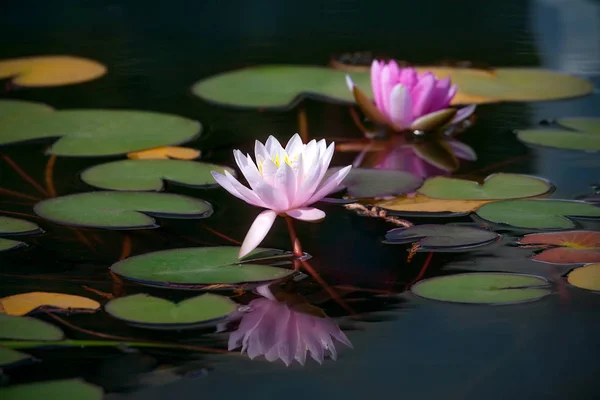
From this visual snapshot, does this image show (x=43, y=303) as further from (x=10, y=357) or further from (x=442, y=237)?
(x=442, y=237)

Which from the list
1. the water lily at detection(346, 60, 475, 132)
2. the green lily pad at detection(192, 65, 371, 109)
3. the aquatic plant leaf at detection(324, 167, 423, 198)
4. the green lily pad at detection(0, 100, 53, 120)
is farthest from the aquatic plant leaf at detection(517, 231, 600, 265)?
the green lily pad at detection(0, 100, 53, 120)

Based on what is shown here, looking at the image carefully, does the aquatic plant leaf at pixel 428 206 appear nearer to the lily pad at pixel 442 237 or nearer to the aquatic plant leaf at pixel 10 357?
the lily pad at pixel 442 237

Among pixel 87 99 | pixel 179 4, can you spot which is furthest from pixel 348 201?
pixel 179 4

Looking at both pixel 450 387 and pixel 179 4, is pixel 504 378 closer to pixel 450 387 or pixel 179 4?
pixel 450 387

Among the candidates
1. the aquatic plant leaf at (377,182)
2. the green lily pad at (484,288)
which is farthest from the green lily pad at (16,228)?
the green lily pad at (484,288)

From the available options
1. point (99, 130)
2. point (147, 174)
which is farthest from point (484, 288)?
point (99, 130)

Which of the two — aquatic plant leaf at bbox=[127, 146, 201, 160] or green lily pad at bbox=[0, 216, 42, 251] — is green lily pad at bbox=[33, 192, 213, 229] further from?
aquatic plant leaf at bbox=[127, 146, 201, 160]
